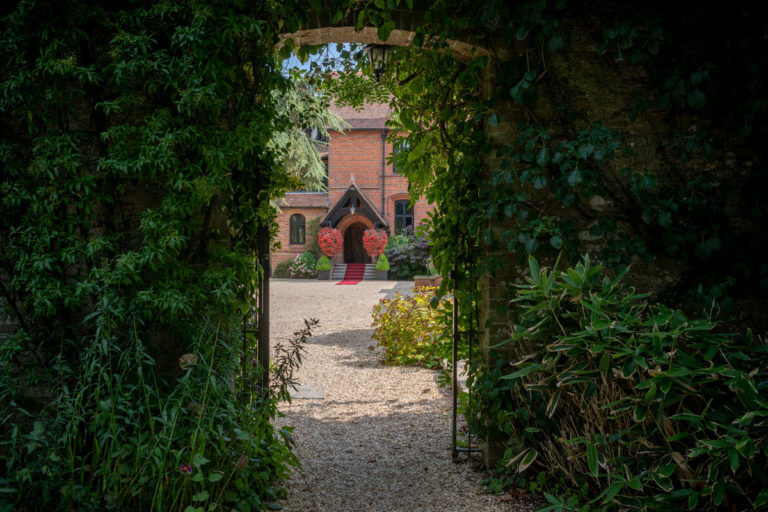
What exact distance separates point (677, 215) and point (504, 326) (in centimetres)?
123

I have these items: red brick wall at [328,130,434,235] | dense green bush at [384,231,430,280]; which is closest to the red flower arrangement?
dense green bush at [384,231,430,280]

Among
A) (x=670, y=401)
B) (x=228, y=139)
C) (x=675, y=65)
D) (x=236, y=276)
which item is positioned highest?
(x=675, y=65)

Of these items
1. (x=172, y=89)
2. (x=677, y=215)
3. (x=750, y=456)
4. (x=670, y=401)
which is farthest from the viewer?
(x=677, y=215)

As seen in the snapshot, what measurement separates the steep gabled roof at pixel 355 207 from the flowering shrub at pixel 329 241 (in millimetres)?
531

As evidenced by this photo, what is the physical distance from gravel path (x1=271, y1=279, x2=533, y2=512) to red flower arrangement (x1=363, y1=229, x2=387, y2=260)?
1395cm

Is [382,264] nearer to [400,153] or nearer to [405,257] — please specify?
→ [405,257]

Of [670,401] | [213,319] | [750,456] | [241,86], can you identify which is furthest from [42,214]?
[750,456]

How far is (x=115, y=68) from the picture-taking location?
255cm

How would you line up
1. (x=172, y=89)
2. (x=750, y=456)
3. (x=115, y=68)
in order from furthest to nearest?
(x=172, y=89)
(x=115, y=68)
(x=750, y=456)

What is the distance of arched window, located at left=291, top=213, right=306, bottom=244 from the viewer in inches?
932

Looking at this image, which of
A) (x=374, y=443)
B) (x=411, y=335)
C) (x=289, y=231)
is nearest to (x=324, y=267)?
(x=289, y=231)

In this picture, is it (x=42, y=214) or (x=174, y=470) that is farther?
(x=42, y=214)

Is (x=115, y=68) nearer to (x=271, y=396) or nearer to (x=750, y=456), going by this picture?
(x=271, y=396)

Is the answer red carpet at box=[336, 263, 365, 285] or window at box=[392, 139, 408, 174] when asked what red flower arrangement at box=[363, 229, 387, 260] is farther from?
window at box=[392, 139, 408, 174]
